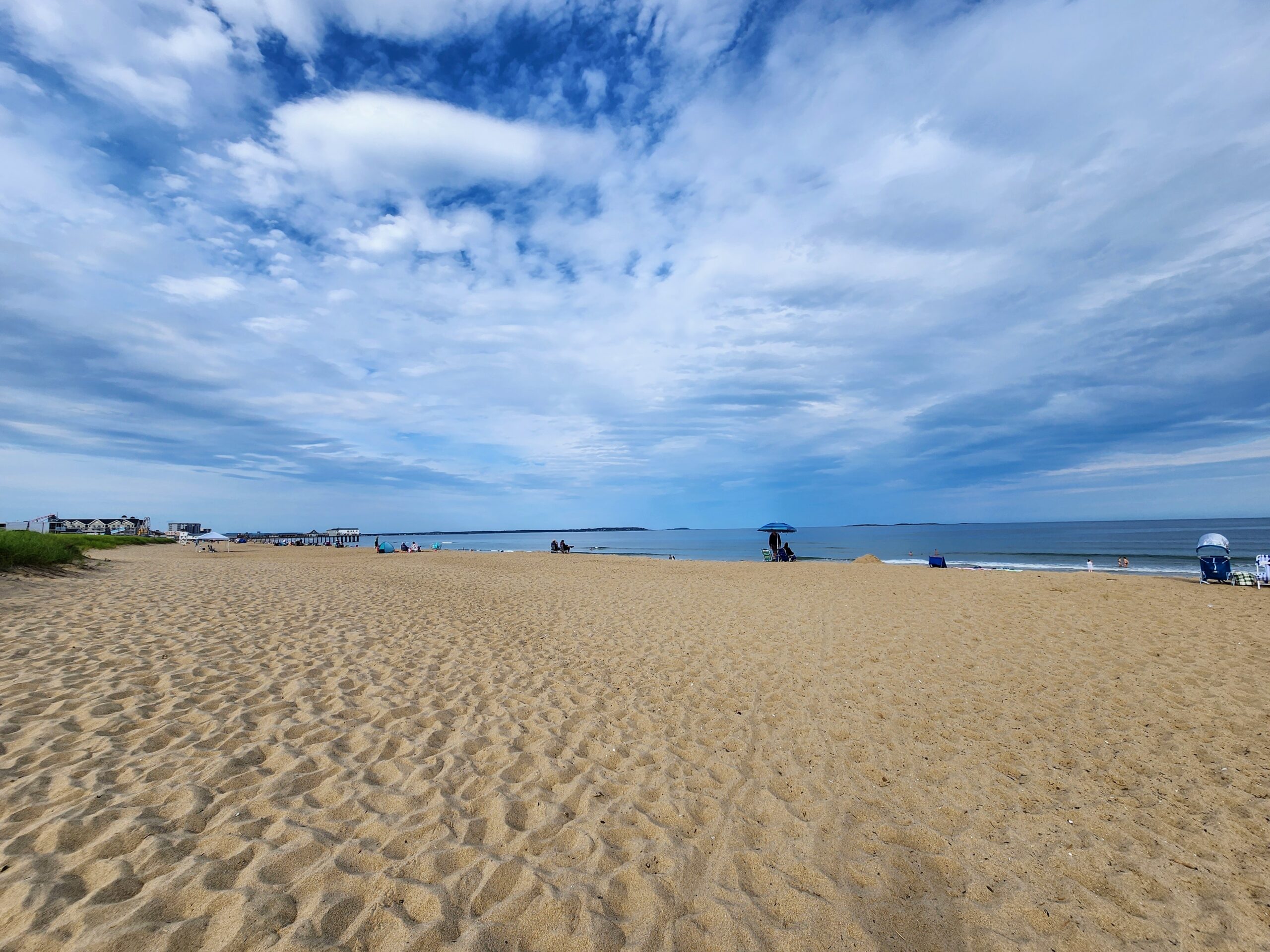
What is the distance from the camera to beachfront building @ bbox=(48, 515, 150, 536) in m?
66.0

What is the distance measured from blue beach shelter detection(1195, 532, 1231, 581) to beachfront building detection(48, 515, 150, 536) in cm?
9105

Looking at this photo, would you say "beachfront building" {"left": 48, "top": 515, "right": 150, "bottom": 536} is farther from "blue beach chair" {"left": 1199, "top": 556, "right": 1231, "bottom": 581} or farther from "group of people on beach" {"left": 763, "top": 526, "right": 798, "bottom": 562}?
"blue beach chair" {"left": 1199, "top": 556, "right": 1231, "bottom": 581}

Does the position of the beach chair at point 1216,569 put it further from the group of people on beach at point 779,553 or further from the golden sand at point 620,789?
the group of people on beach at point 779,553

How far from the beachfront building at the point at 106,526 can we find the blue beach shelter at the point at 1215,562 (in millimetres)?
91051

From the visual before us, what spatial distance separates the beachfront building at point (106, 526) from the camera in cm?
6600

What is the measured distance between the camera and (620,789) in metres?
4.32

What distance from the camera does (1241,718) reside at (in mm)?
5738

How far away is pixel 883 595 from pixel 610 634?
8.51m

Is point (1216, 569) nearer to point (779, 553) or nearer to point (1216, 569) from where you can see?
point (1216, 569)

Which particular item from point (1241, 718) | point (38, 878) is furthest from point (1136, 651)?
point (38, 878)

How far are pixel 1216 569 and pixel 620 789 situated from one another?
21691mm

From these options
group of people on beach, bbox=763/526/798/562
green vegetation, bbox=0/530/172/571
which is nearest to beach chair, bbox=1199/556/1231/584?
group of people on beach, bbox=763/526/798/562

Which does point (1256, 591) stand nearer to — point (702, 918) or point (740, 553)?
point (702, 918)

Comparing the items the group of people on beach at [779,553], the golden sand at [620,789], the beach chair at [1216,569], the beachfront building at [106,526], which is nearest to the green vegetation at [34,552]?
the golden sand at [620,789]
